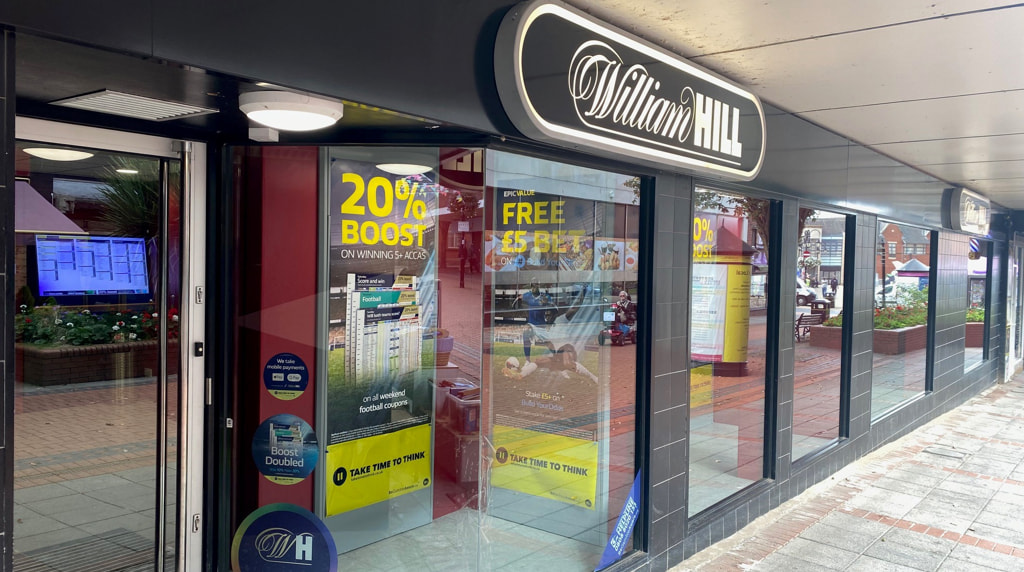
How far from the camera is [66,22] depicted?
1.53m

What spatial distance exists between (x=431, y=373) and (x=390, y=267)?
471 millimetres

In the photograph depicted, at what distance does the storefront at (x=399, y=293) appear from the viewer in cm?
241

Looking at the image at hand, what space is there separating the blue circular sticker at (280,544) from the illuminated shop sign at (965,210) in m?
7.82

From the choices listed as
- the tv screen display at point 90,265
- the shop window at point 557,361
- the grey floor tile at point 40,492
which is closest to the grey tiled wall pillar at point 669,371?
the shop window at point 557,361

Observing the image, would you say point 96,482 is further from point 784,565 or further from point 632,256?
point 784,565

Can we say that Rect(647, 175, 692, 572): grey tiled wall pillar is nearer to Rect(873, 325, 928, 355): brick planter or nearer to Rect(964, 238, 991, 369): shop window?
Rect(873, 325, 928, 355): brick planter

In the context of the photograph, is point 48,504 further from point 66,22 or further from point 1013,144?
point 1013,144

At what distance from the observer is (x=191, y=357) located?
2832 millimetres

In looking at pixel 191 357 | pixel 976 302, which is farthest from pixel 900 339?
A: pixel 191 357

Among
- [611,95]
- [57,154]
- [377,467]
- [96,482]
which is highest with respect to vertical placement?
[611,95]

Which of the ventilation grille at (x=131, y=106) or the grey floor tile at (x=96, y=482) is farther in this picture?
the grey floor tile at (x=96, y=482)

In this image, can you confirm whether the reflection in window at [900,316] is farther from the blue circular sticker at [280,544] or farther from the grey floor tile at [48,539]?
the grey floor tile at [48,539]

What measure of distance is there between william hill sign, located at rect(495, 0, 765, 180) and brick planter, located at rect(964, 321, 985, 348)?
7994mm

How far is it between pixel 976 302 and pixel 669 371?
8.87 meters
